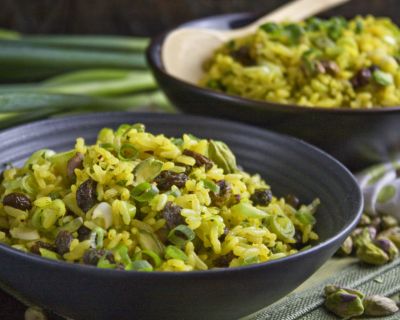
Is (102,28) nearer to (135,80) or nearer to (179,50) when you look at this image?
(135,80)

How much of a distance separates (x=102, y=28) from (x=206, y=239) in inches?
104

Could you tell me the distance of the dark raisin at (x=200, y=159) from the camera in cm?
187

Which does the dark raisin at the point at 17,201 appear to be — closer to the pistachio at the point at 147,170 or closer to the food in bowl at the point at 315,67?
the pistachio at the point at 147,170

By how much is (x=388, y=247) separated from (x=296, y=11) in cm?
131

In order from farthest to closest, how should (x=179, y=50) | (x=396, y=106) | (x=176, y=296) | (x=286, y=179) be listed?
1. (x=179, y=50)
2. (x=396, y=106)
3. (x=286, y=179)
4. (x=176, y=296)

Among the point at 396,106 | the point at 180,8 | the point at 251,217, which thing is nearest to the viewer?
the point at 251,217

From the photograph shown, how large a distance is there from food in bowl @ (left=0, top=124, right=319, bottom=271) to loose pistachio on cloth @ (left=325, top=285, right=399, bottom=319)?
0.52 ft

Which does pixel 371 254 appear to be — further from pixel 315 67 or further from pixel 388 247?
pixel 315 67

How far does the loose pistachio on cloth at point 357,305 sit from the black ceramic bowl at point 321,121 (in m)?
0.64

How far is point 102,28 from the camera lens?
4.12 meters

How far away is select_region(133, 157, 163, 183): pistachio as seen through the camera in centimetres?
178

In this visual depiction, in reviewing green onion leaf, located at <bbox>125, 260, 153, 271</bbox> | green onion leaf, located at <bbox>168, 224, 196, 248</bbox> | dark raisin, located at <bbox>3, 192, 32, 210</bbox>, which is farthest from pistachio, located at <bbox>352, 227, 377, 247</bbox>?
dark raisin, located at <bbox>3, 192, 32, 210</bbox>

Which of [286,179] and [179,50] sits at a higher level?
[179,50]

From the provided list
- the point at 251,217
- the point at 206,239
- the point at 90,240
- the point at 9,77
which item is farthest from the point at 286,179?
the point at 9,77
